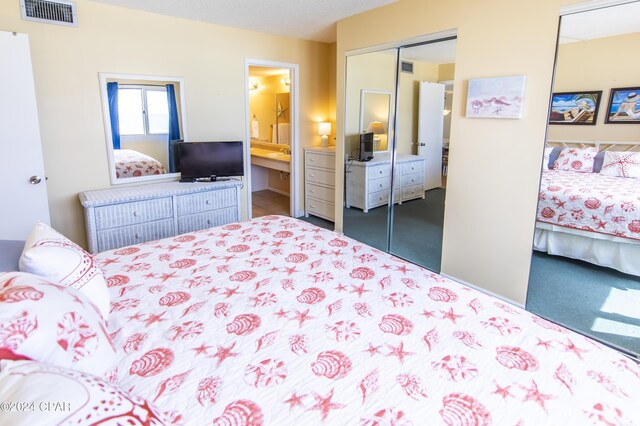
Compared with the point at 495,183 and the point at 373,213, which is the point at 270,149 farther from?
the point at 495,183

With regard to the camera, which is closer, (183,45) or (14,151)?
(14,151)

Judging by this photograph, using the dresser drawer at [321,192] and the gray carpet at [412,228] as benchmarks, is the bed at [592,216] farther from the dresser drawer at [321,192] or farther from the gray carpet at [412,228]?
the dresser drawer at [321,192]

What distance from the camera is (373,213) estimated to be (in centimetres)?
412

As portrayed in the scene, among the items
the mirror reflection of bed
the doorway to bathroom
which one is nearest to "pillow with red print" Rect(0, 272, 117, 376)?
the mirror reflection of bed

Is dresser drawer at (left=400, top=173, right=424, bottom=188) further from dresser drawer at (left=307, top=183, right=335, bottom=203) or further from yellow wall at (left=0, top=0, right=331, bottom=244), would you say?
yellow wall at (left=0, top=0, right=331, bottom=244)

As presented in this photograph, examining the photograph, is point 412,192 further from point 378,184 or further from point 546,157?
point 546,157

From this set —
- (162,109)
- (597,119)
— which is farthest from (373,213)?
(162,109)

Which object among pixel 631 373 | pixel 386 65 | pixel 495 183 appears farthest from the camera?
pixel 386 65

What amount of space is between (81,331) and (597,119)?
295 cm

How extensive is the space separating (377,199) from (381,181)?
0.22 metres

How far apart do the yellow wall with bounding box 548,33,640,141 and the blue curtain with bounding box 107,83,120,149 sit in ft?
12.3

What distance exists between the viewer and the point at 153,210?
355 centimetres

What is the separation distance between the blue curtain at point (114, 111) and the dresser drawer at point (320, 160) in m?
2.33

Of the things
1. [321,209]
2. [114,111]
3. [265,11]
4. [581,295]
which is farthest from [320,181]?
[581,295]
